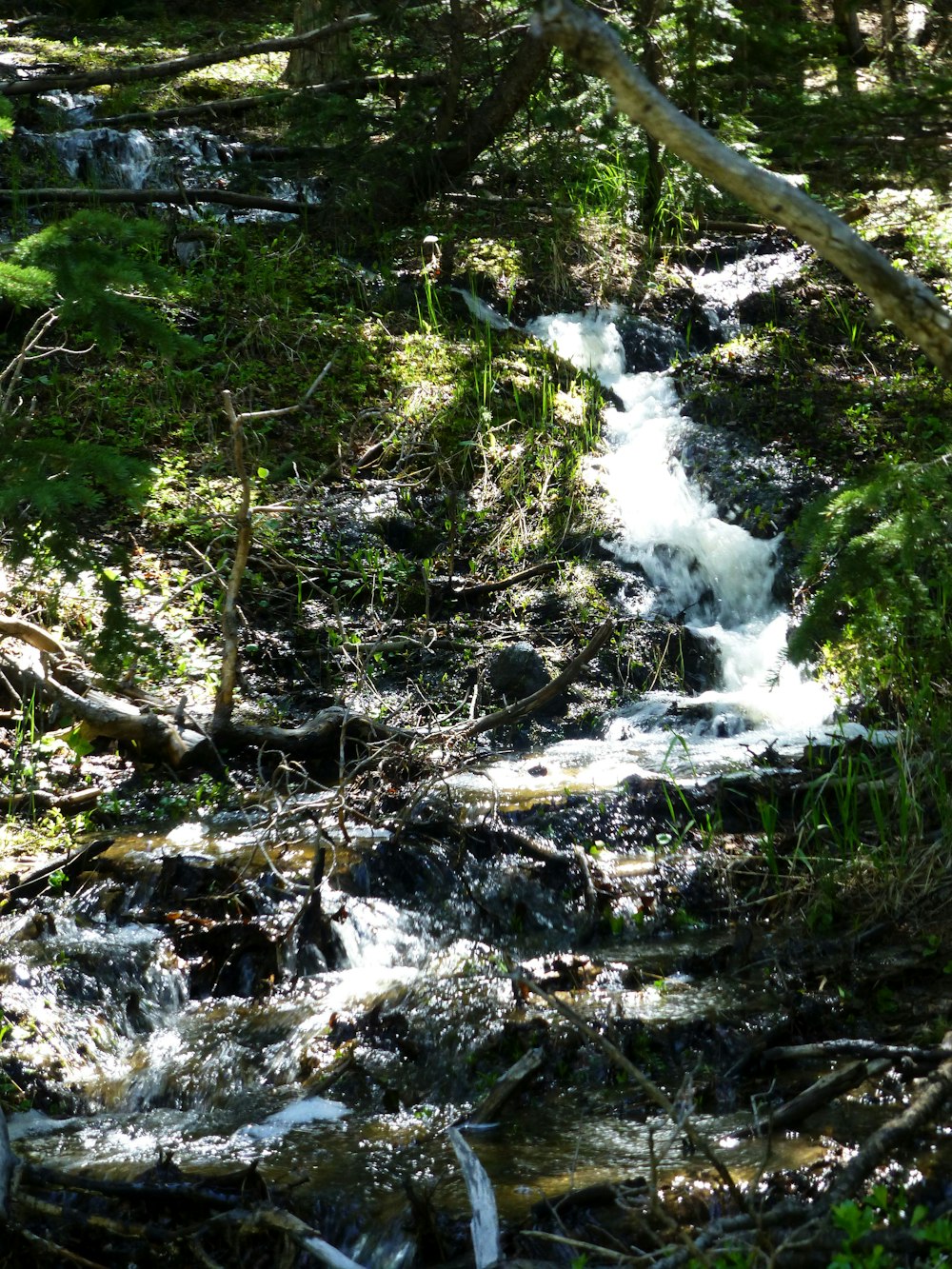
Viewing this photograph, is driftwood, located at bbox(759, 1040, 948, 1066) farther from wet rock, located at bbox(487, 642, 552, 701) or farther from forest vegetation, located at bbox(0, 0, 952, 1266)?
wet rock, located at bbox(487, 642, 552, 701)

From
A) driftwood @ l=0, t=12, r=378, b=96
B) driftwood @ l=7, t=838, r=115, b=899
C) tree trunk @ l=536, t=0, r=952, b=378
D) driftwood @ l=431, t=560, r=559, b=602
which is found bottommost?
driftwood @ l=7, t=838, r=115, b=899

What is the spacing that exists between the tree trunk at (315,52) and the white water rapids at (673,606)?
3.88 meters

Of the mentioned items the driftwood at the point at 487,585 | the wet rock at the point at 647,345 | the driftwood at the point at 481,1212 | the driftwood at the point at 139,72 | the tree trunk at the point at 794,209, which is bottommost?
the driftwood at the point at 481,1212

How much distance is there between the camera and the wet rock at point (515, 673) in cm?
734

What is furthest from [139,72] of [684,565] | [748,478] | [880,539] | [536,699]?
[880,539]

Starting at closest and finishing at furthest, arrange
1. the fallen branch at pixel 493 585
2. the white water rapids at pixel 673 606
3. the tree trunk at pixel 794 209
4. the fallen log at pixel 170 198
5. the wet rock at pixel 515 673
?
the tree trunk at pixel 794 209 < the white water rapids at pixel 673 606 < the wet rock at pixel 515 673 < the fallen branch at pixel 493 585 < the fallen log at pixel 170 198

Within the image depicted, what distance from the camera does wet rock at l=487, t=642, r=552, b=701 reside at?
734cm

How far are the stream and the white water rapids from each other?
91 millimetres

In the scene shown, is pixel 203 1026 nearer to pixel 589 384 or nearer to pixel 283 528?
pixel 283 528

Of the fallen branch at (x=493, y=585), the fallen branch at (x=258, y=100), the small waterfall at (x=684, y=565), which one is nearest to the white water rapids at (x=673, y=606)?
the small waterfall at (x=684, y=565)

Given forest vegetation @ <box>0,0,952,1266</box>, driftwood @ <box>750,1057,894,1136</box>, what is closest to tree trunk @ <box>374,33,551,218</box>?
forest vegetation @ <box>0,0,952,1266</box>

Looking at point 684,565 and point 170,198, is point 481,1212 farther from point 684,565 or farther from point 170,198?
point 170,198

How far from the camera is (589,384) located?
31.8ft

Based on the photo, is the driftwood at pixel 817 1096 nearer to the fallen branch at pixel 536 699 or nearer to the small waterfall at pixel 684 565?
the fallen branch at pixel 536 699
